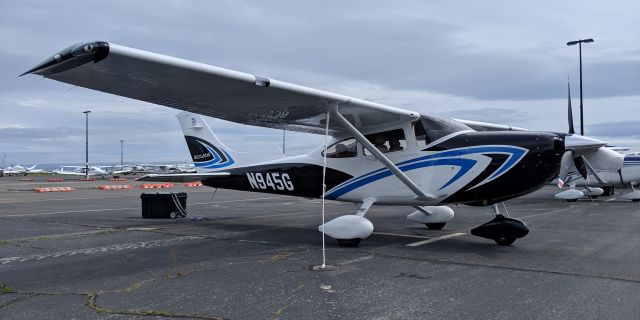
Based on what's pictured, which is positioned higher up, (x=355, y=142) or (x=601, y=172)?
(x=355, y=142)

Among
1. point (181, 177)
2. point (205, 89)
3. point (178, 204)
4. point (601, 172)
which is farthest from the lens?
point (601, 172)

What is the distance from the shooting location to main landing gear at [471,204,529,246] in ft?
26.6

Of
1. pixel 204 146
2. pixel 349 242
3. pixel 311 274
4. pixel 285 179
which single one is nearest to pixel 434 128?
pixel 349 242

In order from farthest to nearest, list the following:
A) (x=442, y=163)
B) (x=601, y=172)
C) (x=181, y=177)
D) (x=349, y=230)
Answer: (x=601, y=172), (x=181, y=177), (x=442, y=163), (x=349, y=230)

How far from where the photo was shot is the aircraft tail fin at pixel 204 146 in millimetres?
12422

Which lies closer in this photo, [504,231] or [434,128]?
[504,231]

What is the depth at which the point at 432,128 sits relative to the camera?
8.77 m

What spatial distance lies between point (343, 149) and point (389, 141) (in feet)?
3.43

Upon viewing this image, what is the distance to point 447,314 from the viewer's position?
4.30 m

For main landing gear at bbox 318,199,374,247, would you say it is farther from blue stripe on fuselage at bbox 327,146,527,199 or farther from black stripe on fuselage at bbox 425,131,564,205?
black stripe on fuselage at bbox 425,131,564,205

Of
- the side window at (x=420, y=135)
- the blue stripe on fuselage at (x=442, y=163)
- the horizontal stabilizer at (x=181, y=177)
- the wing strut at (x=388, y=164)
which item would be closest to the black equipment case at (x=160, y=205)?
the horizontal stabilizer at (x=181, y=177)

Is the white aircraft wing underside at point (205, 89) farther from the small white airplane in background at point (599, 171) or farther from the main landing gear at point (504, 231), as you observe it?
the small white airplane in background at point (599, 171)

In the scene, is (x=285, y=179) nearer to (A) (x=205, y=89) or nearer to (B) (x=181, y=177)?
(B) (x=181, y=177)

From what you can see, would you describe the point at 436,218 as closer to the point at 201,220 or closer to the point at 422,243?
the point at 422,243
